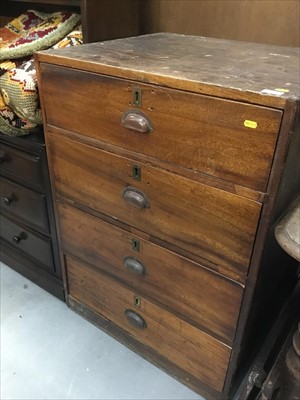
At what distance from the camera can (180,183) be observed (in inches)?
31.7

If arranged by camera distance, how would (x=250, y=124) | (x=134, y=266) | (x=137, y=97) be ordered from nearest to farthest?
(x=250, y=124), (x=137, y=97), (x=134, y=266)

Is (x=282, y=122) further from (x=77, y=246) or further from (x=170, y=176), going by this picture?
(x=77, y=246)

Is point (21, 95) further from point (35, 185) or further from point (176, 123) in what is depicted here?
point (176, 123)

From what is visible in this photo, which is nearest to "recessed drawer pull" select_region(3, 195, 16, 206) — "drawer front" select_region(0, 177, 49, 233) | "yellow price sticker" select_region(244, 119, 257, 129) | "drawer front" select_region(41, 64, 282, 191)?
"drawer front" select_region(0, 177, 49, 233)

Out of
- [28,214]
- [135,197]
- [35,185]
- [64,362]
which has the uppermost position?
[135,197]

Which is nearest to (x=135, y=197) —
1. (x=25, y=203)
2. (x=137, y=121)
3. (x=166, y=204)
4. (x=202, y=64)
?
(x=166, y=204)

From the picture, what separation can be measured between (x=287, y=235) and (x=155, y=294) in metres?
0.51

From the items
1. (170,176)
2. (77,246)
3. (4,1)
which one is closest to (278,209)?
(170,176)

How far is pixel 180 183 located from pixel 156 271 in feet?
0.95

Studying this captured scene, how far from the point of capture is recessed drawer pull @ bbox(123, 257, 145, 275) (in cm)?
101

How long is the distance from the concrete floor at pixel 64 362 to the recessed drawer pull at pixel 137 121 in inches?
32.3

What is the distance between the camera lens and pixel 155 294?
1026 mm

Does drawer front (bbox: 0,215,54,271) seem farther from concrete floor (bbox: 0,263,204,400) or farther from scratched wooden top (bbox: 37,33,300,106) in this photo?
scratched wooden top (bbox: 37,33,300,106)

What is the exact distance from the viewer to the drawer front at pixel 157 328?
995mm
